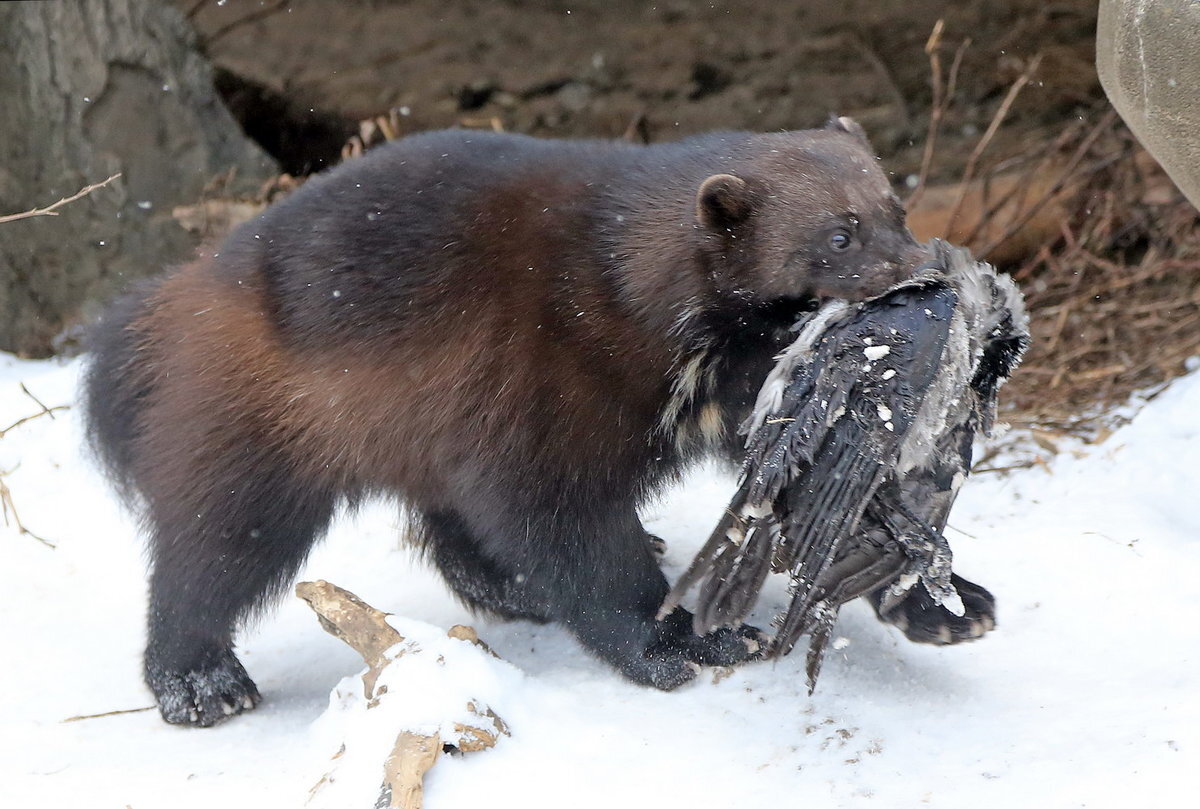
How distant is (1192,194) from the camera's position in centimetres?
337

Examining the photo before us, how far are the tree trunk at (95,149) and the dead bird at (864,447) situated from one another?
406cm

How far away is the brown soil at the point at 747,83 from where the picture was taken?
5832 mm

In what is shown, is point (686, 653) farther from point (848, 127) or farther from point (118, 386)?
point (118, 386)

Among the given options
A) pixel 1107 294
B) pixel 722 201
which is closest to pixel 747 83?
pixel 1107 294

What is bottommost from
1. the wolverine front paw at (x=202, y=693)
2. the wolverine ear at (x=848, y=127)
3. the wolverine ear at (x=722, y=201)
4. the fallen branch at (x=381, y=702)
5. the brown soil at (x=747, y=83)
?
the wolverine front paw at (x=202, y=693)

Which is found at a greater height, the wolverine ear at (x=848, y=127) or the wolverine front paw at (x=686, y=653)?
the wolverine ear at (x=848, y=127)

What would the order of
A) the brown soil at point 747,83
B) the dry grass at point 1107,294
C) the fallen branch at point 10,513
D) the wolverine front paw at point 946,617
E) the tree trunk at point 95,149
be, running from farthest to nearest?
the brown soil at point 747,83 < the tree trunk at point 95,149 < the dry grass at point 1107,294 < the fallen branch at point 10,513 < the wolverine front paw at point 946,617

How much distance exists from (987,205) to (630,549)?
11.7ft

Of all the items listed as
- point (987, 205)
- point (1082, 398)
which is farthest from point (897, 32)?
point (1082, 398)

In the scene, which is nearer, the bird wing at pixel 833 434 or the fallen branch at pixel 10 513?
the bird wing at pixel 833 434

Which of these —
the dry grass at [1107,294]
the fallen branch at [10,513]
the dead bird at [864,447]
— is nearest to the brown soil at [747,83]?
the dry grass at [1107,294]

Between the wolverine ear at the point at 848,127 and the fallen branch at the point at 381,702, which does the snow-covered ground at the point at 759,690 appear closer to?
the fallen branch at the point at 381,702

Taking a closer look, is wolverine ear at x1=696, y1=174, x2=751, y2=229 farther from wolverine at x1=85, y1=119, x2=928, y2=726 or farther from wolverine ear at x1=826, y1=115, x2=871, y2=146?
wolverine ear at x1=826, y1=115, x2=871, y2=146

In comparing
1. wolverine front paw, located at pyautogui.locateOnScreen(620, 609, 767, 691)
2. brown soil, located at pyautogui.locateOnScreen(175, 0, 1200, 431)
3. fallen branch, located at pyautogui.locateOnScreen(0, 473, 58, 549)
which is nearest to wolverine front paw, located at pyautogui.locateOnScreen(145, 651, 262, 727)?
fallen branch, located at pyautogui.locateOnScreen(0, 473, 58, 549)
